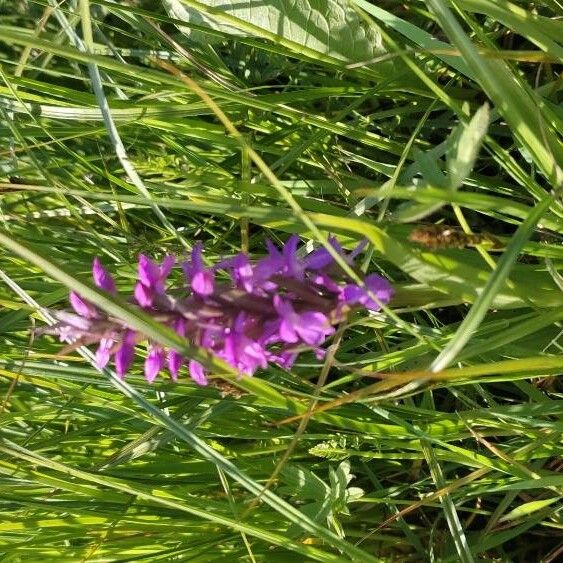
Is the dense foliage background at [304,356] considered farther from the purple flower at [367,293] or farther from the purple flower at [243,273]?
the purple flower at [243,273]

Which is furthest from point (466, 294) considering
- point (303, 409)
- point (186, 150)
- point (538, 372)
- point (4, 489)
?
point (4, 489)

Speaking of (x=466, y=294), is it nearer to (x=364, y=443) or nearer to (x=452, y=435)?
(x=452, y=435)

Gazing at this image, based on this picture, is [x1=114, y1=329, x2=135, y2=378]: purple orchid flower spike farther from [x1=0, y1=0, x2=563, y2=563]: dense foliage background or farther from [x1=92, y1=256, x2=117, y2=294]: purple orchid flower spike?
[x1=0, y1=0, x2=563, y2=563]: dense foliage background

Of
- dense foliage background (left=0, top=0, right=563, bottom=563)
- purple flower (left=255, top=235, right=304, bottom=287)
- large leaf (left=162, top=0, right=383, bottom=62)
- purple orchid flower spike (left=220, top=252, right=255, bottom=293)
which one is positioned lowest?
dense foliage background (left=0, top=0, right=563, bottom=563)

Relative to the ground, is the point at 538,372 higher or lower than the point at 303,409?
higher

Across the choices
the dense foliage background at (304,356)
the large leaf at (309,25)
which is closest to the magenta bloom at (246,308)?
the dense foliage background at (304,356)

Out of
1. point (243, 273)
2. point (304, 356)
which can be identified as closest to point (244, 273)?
point (243, 273)

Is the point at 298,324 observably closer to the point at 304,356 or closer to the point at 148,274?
the point at 148,274

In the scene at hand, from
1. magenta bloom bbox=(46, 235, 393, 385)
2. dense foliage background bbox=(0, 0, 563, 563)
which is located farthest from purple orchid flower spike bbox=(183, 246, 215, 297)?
dense foliage background bbox=(0, 0, 563, 563)
